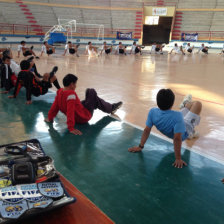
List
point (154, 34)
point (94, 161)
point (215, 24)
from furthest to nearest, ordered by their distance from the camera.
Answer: point (154, 34) < point (215, 24) < point (94, 161)

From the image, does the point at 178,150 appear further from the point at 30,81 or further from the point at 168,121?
the point at 30,81

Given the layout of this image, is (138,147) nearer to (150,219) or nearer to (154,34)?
(150,219)

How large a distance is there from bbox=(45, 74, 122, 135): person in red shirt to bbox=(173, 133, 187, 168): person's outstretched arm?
4.05ft

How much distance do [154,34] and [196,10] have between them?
521 cm

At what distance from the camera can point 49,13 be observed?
76.4ft

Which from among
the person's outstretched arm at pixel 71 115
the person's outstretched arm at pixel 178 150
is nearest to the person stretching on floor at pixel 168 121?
the person's outstretched arm at pixel 178 150

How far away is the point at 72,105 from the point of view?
Result: 297 centimetres

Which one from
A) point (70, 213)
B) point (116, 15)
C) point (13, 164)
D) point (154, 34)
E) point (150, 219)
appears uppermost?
point (116, 15)

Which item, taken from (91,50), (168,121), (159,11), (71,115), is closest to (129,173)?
(168,121)

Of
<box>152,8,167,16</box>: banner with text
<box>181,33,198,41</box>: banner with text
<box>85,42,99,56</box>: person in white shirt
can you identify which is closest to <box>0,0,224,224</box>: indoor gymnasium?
<box>85,42,99,56</box>: person in white shirt

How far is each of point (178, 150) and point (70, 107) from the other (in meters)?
1.45

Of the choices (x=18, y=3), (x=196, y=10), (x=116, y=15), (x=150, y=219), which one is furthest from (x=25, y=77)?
(x=196, y=10)

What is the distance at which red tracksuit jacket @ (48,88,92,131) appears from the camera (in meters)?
2.96

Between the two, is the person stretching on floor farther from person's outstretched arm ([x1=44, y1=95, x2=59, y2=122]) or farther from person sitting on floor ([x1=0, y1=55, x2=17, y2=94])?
person sitting on floor ([x1=0, y1=55, x2=17, y2=94])
